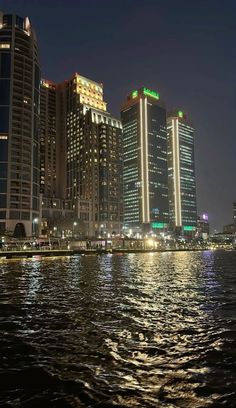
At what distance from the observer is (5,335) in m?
15.2

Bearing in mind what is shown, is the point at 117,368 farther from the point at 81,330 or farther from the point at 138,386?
the point at 81,330

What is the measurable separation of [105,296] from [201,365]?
16020mm

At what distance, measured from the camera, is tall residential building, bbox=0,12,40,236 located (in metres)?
167

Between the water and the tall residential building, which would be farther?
the tall residential building

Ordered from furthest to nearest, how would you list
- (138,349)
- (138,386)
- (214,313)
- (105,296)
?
(105,296), (214,313), (138,349), (138,386)

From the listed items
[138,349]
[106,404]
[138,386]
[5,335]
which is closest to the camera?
[106,404]

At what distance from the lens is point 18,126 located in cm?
17700

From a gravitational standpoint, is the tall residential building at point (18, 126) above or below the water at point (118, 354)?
above

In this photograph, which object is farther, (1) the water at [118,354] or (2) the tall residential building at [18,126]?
(2) the tall residential building at [18,126]

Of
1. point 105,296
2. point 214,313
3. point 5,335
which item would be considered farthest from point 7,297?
point 214,313

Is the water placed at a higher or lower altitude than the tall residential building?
lower

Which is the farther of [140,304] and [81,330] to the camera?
[140,304]

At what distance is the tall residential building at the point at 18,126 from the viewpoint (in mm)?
167375

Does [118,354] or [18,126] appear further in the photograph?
[18,126]
